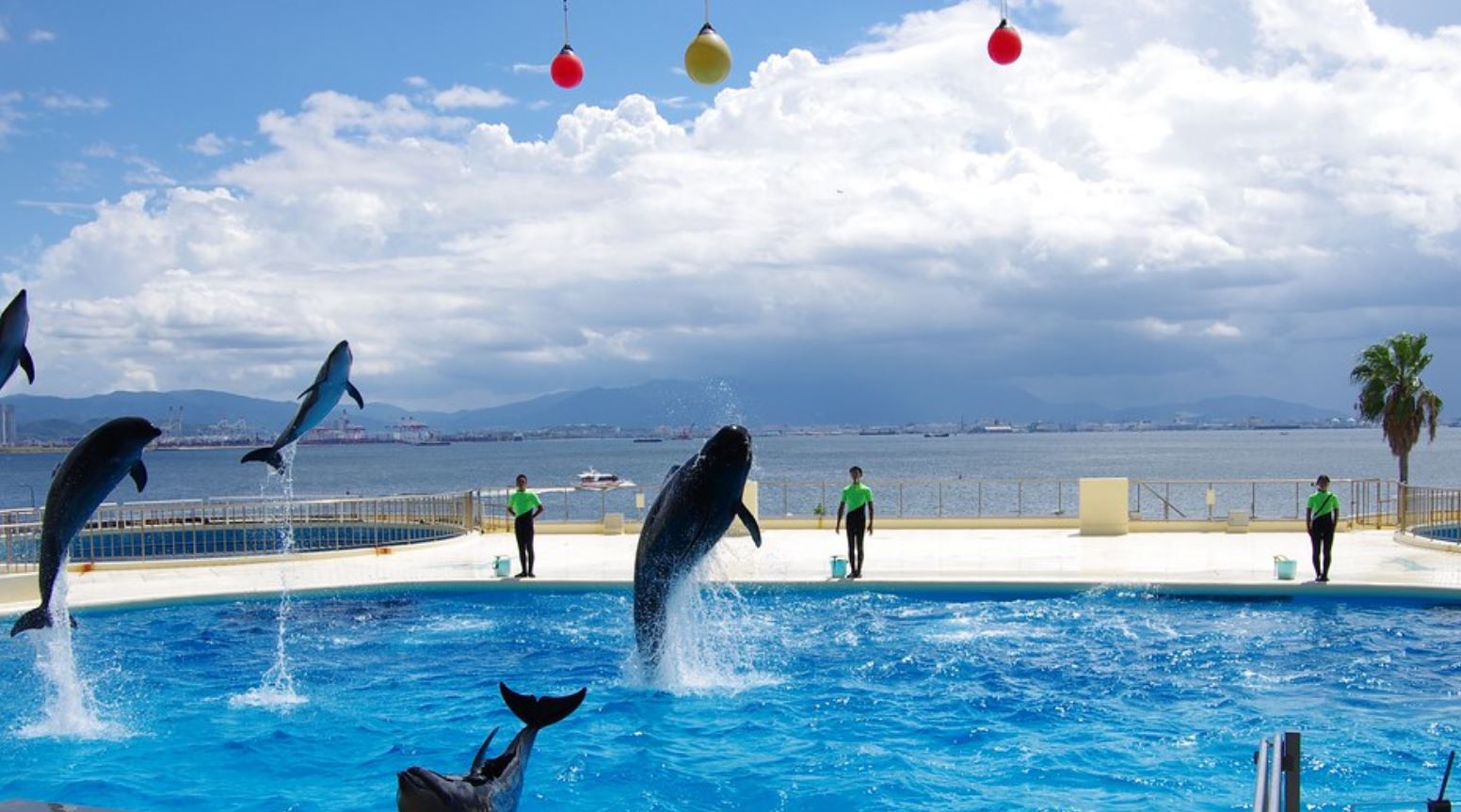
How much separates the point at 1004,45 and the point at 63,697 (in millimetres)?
9820

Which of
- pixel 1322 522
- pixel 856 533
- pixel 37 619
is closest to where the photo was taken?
pixel 37 619

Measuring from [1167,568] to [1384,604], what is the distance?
2665mm

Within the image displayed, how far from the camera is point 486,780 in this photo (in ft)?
14.5

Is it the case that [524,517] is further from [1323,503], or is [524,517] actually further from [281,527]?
[1323,503]

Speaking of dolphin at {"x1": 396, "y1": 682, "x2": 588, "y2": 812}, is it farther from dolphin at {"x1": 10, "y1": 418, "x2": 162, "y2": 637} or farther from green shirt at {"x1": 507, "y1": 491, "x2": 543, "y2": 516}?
green shirt at {"x1": 507, "y1": 491, "x2": 543, "y2": 516}

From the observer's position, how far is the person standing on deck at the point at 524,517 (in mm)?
15945

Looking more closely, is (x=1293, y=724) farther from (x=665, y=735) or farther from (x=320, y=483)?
(x=320, y=483)

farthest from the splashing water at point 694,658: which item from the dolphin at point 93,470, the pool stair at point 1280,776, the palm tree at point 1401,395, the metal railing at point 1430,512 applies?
the palm tree at point 1401,395

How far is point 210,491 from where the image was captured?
94688 mm

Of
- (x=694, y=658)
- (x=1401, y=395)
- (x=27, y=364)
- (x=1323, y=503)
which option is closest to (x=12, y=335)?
(x=27, y=364)

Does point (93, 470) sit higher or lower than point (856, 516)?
higher

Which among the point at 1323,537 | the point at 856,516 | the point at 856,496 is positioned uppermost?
the point at 856,496

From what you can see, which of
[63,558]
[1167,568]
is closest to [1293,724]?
[1167,568]

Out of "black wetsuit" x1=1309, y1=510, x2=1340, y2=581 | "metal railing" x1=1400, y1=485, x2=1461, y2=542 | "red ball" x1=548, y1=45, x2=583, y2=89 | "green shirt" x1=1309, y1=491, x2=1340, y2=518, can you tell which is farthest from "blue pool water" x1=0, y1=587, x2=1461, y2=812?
"metal railing" x1=1400, y1=485, x2=1461, y2=542
